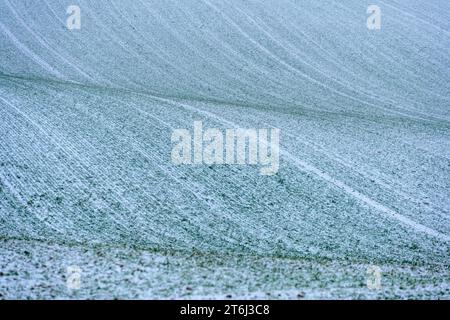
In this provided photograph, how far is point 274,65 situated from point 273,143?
819cm

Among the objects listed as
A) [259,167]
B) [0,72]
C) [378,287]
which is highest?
[0,72]

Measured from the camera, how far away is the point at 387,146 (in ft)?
44.9

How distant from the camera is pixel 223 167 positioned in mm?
11766

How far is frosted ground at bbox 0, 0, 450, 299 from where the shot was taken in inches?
308

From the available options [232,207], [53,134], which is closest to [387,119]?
[232,207]

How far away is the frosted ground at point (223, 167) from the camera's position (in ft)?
25.7

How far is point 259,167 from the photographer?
467 inches

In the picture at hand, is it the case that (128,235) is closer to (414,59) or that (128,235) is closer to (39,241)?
(39,241)

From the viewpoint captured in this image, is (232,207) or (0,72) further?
(0,72)

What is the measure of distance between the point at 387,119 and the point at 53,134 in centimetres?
→ 910

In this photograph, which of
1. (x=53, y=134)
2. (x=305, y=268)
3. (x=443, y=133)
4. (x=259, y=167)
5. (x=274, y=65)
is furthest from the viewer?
(x=274, y=65)

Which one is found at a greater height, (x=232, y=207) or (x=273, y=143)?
(x=273, y=143)
